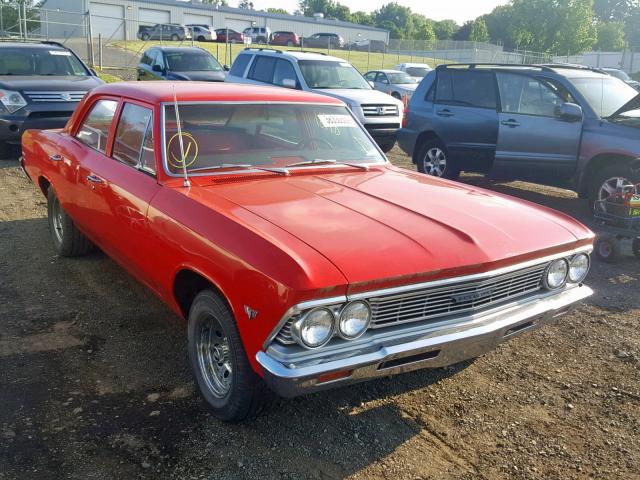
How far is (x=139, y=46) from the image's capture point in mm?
36094

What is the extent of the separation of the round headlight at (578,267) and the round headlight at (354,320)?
1.46 metres

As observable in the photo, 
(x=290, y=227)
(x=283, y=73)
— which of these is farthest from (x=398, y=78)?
(x=290, y=227)

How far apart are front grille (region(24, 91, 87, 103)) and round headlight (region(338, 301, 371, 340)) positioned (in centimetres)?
830

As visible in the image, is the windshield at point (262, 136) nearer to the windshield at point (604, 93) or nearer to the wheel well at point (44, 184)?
the wheel well at point (44, 184)

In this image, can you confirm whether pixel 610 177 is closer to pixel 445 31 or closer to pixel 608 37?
pixel 608 37

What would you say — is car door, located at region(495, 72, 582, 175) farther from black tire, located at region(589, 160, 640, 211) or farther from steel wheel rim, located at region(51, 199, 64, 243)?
steel wheel rim, located at region(51, 199, 64, 243)

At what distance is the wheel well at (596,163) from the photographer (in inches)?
291

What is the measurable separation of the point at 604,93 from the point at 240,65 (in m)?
7.62

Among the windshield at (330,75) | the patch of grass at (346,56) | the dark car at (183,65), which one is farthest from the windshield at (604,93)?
the patch of grass at (346,56)

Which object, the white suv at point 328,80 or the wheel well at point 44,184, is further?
the white suv at point 328,80

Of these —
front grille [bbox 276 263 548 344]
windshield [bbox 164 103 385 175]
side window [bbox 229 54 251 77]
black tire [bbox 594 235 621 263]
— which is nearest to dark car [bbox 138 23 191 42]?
side window [bbox 229 54 251 77]

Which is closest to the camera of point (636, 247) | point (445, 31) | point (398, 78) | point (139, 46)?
point (636, 247)

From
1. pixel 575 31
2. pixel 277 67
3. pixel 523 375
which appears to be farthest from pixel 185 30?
pixel 523 375

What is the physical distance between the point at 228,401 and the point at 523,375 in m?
1.87
